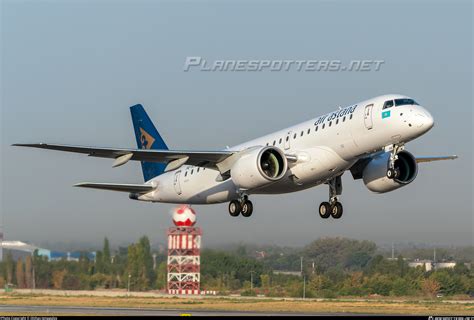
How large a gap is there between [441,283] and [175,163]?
29986 mm

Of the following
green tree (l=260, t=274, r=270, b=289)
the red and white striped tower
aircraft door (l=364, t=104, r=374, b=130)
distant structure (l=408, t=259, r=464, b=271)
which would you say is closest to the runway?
aircraft door (l=364, t=104, r=374, b=130)

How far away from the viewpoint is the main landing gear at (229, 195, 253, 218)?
159ft

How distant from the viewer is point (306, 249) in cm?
7775

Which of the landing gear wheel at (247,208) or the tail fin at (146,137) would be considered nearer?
the landing gear wheel at (247,208)

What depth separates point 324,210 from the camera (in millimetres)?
49094

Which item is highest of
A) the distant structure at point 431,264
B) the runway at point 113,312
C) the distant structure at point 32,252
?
the distant structure at point 32,252

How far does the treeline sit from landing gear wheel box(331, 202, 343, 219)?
887 inches

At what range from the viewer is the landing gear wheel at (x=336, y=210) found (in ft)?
160

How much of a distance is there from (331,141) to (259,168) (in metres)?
3.93

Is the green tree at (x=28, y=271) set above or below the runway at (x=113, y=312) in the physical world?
above

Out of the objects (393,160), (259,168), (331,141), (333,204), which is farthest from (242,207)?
(393,160)

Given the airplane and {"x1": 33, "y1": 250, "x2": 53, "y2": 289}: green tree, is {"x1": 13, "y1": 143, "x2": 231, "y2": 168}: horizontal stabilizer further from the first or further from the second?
{"x1": 33, "y1": 250, "x2": 53, "y2": 289}: green tree

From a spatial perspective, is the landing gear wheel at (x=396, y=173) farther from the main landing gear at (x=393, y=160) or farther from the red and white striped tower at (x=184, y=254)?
the red and white striped tower at (x=184, y=254)

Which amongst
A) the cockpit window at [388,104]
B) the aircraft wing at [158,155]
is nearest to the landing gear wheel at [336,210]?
the aircraft wing at [158,155]
